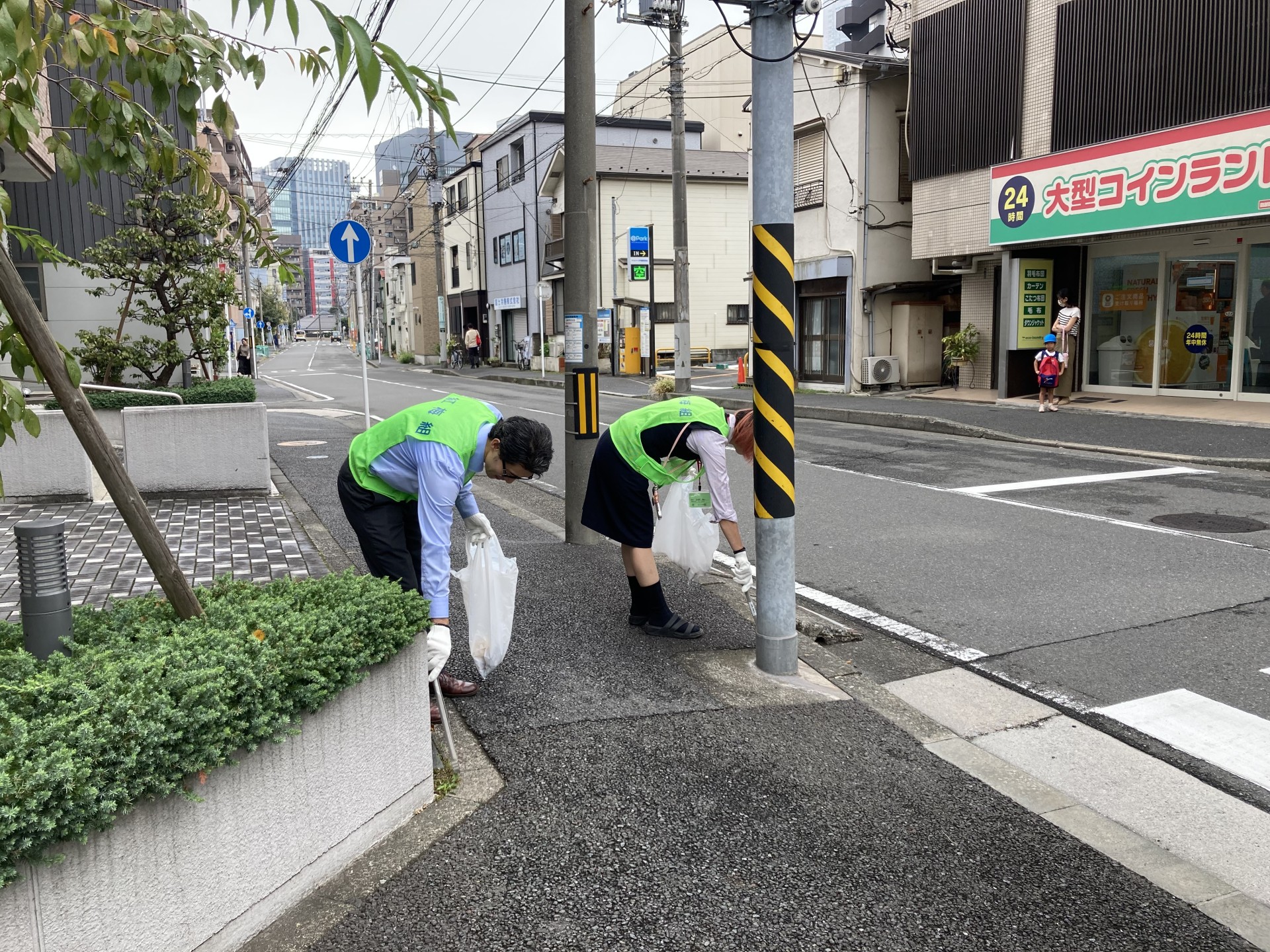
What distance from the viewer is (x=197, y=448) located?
9328mm

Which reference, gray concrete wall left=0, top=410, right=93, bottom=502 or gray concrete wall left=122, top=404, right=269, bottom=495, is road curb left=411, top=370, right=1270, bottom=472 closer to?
gray concrete wall left=122, top=404, right=269, bottom=495

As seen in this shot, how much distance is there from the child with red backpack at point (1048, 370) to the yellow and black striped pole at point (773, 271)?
504 inches

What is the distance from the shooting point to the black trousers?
4020 mm

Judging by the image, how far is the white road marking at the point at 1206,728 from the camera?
392 cm

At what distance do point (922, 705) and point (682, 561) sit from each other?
4.76 feet

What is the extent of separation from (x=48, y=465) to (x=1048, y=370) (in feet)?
Result: 46.3

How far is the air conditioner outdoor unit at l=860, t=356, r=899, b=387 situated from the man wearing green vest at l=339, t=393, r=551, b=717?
59.8 feet

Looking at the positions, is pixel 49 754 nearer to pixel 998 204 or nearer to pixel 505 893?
pixel 505 893

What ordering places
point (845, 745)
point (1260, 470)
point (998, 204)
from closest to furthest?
point (845, 745) → point (1260, 470) → point (998, 204)

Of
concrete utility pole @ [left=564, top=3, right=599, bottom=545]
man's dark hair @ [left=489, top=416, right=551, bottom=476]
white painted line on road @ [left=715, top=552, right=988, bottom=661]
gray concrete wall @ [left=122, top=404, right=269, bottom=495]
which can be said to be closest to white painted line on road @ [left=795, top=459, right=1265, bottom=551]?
white painted line on road @ [left=715, top=552, right=988, bottom=661]

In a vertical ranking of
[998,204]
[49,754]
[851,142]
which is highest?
[851,142]

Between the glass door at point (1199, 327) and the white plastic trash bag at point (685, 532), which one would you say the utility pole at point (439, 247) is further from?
the white plastic trash bag at point (685, 532)

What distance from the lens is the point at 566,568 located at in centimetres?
671

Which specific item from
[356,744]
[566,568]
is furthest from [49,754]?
[566,568]
